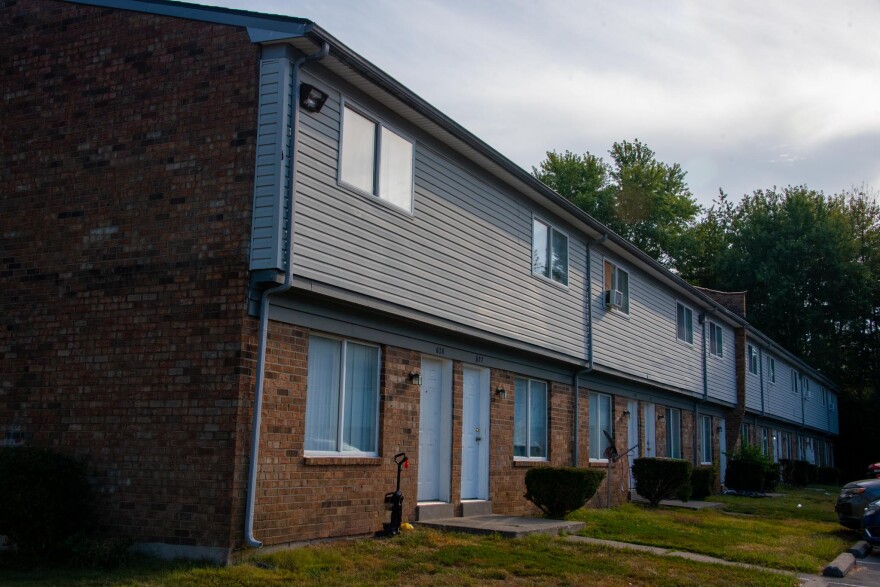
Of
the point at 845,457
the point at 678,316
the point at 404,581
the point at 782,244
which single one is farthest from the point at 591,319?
the point at 845,457

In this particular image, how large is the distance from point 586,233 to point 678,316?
812cm

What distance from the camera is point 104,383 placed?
10.8 m

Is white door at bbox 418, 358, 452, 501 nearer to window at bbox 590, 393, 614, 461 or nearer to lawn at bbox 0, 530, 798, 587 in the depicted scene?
lawn at bbox 0, 530, 798, 587

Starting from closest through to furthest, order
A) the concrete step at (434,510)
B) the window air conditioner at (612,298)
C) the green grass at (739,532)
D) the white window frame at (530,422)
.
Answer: the green grass at (739,532), the concrete step at (434,510), the white window frame at (530,422), the window air conditioner at (612,298)

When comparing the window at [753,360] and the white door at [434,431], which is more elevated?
the window at [753,360]

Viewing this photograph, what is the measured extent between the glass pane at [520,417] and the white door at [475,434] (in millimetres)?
1231

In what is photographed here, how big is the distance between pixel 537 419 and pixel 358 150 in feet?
25.7

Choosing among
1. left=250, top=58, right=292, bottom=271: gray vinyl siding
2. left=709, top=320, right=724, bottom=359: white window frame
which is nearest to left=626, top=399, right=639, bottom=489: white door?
left=709, top=320, right=724, bottom=359: white window frame

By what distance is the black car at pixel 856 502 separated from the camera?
53.9 ft

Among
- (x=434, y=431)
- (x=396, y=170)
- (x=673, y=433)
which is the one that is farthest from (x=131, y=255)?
(x=673, y=433)

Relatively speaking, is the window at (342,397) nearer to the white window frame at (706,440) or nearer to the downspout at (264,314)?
the downspout at (264,314)

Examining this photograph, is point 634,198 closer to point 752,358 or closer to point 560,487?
point 752,358

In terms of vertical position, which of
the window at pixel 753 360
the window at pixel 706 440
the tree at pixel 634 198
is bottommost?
the window at pixel 706 440

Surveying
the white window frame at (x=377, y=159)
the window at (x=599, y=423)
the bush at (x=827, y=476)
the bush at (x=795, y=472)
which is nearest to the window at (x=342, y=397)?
the white window frame at (x=377, y=159)
